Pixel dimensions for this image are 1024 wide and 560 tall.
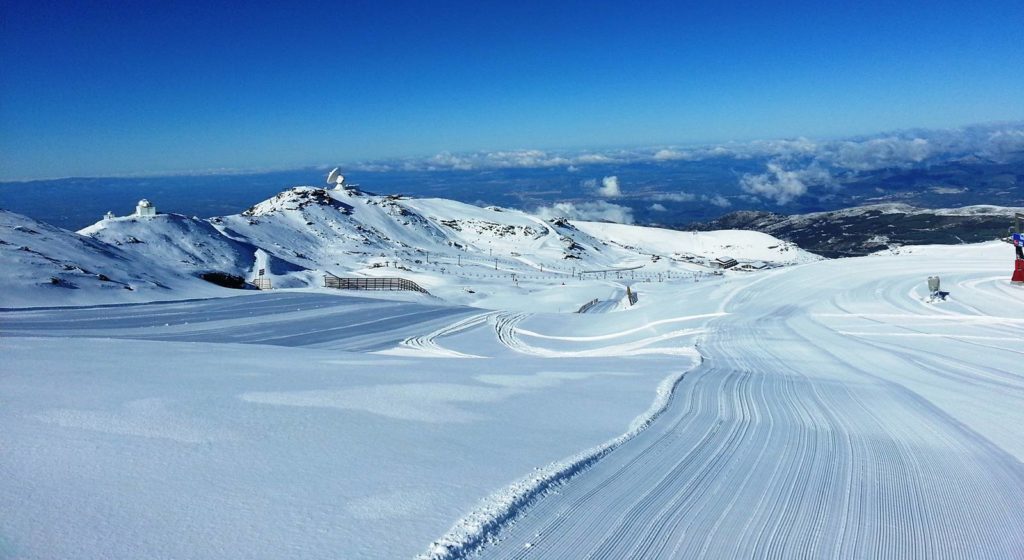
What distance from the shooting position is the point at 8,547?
9.89 feet

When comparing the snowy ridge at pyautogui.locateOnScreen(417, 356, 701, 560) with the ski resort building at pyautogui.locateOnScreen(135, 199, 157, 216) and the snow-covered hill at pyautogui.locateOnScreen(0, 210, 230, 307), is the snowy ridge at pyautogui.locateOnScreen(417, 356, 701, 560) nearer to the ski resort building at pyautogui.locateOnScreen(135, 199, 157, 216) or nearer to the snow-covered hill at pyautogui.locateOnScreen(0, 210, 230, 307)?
the snow-covered hill at pyautogui.locateOnScreen(0, 210, 230, 307)

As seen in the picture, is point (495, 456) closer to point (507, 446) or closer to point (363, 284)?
point (507, 446)

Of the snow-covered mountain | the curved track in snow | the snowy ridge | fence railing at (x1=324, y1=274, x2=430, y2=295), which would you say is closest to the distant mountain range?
the snow-covered mountain

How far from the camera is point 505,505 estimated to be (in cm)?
414

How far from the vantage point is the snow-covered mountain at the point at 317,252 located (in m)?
20.0

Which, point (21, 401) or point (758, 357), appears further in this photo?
point (758, 357)

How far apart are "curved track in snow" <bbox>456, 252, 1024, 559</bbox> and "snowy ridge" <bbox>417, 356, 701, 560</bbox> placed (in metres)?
0.08

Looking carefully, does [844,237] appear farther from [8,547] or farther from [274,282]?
[8,547]

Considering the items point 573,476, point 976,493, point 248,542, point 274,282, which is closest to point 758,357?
point 976,493

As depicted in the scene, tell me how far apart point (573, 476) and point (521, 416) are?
5.99 feet

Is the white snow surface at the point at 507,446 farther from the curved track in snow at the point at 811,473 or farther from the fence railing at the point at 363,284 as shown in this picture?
the fence railing at the point at 363,284

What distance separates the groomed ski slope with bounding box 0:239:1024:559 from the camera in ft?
11.9

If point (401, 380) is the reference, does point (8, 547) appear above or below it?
above

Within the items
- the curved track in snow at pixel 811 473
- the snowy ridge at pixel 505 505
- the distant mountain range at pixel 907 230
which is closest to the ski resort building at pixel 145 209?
the curved track in snow at pixel 811 473
